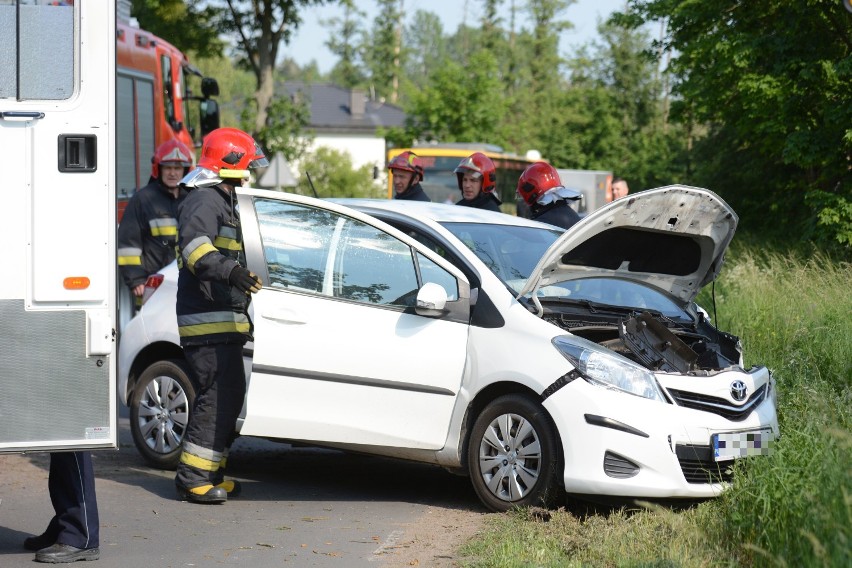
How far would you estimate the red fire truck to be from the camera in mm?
14758

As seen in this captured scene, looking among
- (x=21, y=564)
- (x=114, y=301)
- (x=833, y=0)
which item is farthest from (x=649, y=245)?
(x=833, y=0)

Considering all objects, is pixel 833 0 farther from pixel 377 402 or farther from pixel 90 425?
pixel 90 425

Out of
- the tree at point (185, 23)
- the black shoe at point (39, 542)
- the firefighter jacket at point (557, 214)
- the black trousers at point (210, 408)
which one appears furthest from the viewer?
the tree at point (185, 23)

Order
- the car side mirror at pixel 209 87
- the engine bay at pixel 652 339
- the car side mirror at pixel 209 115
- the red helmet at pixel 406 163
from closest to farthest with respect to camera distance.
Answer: the engine bay at pixel 652 339, the red helmet at pixel 406 163, the car side mirror at pixel 209 87, the car side mirror at pixel 209 115

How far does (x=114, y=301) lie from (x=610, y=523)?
8.78ft

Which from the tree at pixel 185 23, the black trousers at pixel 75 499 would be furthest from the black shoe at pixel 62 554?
the tree at pixel 185 23

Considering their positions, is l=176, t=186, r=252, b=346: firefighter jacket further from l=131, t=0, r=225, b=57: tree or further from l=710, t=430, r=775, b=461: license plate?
l=131, t=0, r=225, b=57: tree

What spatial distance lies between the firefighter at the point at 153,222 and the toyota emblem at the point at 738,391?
5442 millimetres

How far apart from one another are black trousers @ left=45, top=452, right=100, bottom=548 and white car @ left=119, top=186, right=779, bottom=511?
139 centimetres

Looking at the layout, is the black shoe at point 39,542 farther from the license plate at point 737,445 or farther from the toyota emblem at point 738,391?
the toyota emblem at point 738,391

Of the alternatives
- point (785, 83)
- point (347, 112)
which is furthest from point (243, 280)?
point (347, 112)

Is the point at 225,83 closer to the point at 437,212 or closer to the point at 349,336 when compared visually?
the point at 437,212

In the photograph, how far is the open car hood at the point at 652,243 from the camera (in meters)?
6.80

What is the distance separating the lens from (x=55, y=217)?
18.3ft
